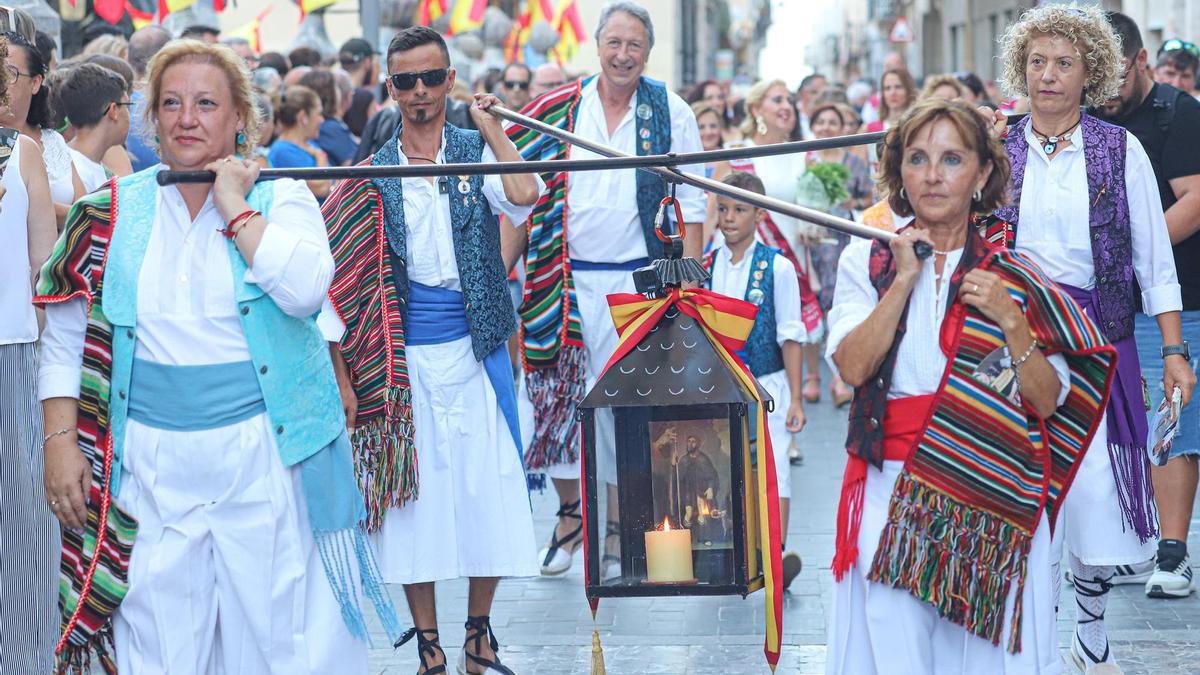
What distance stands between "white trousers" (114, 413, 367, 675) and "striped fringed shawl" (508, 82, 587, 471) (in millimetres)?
3148

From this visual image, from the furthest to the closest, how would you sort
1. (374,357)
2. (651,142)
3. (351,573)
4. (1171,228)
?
(651,142), (1171,228), (374,357), (351,573)

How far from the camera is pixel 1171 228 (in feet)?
21.3

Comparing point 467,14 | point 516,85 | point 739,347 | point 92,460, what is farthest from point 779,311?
point 467,14

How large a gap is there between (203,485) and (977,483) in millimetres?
1856

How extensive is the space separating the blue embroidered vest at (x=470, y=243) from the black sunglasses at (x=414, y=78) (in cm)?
22

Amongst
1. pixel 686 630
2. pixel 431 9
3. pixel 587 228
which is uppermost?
pixel 431 9

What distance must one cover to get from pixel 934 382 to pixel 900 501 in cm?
29

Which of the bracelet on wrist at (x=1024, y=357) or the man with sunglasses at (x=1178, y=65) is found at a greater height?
the man with sunglasses at (x=1178, y=65)

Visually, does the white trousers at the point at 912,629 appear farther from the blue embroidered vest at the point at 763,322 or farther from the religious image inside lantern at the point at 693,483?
the blue embroidered vest at the point at 763,322

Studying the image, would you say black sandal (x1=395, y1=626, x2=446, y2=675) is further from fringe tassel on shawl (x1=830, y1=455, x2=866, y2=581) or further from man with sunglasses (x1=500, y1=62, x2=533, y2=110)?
man with sunglasses (x1=500, y1=62, x2=533, y2=110)

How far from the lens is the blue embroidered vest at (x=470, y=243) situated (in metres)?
5.64

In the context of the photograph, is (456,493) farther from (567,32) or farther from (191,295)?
(567,32)

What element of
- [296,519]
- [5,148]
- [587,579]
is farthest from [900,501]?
[5,148]

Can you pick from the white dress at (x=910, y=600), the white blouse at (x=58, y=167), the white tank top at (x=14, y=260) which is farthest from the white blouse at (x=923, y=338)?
the white blouse at (x=58, y=167)
